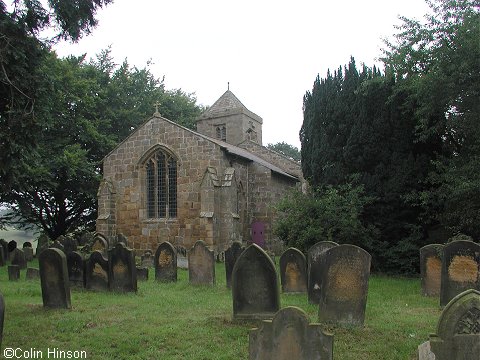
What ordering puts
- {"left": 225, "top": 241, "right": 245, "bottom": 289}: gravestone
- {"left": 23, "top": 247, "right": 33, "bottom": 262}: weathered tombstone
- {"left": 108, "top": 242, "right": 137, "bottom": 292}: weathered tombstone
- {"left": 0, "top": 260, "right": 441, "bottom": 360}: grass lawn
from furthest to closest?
1. {"left": 23, "top": 247, "right": 33, "bottom": 262}: weathered tombstone
2. {"left": 225, "top": 241, "right": 245, "bottom": 289}: gravestone
3. {"left": 108, "top": 242, "right": 137, "bottom": 292}: weathered tombstone
4. {"left": 0, "top": 260, "right": 441, "bottom": 360}: grass lawn

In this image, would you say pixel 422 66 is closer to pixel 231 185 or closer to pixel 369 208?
pixel 369 208

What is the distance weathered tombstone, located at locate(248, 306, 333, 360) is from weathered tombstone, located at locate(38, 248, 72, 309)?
515cm

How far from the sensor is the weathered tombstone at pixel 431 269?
33.8 ft

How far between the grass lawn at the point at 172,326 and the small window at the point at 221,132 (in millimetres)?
27586

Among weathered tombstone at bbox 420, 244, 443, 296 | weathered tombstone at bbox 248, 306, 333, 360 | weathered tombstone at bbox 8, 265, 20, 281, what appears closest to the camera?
weathered tombstone at bbox 248, 306, 333, 360

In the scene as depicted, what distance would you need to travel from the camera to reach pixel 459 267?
8820 millimetres

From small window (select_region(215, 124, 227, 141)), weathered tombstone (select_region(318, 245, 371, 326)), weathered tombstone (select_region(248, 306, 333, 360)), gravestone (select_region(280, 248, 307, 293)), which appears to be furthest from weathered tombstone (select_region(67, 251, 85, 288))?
small window (select_region(215, 124, 227, 141))

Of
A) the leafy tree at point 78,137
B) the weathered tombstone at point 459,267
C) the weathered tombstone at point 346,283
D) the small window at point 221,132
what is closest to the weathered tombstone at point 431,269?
the weathered tombstone at point 459,267

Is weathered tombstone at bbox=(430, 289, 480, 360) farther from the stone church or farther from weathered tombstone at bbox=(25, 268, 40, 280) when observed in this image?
the stone church

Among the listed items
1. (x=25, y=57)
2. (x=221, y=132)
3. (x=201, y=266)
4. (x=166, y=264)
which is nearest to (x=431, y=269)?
(x=201, y=266)

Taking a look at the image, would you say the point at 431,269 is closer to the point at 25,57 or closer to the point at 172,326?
the point at 172,326

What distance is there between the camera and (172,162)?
2234cm

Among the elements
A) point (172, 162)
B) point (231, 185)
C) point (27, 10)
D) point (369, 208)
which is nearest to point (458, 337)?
point (27, 10)

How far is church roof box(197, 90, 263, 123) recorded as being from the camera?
3747 centimetres
